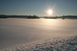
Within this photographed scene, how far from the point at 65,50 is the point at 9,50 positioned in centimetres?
231

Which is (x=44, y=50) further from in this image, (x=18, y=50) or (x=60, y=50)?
(x=18, y=50)

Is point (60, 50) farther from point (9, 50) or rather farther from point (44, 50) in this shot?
point (9, 50)

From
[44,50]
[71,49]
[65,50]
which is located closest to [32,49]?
[44,50]

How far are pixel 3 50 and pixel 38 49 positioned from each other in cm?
148

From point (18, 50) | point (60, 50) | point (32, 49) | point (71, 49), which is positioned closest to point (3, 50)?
point (18, 50)

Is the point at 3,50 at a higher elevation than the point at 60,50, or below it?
below

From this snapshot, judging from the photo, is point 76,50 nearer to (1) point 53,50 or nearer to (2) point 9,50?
(1) point 53,50

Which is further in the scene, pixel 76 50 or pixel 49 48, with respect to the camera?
pixel 49 48

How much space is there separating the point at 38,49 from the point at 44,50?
0.26 m

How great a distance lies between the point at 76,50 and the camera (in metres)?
2.88

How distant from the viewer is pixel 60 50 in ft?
9.62

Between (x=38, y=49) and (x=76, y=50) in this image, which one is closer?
(x=76, y=50)

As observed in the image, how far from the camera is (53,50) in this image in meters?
2.96

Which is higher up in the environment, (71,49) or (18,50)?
(71,49)
